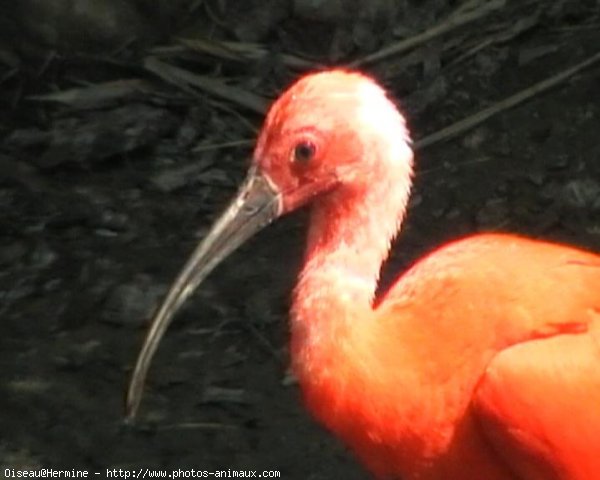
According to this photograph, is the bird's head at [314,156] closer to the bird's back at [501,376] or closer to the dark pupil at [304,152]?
the dark pupil at [304,152]

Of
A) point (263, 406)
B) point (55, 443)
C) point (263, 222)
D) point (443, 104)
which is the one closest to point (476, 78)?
point (443, 104)

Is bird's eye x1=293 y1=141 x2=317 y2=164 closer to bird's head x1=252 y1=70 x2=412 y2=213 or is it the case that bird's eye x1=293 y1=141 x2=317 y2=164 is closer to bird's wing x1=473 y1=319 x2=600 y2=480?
bird's head x1=252 y1=70 x2=412 y2=213

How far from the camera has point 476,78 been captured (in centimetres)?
924

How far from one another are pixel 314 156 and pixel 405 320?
21.4 inches

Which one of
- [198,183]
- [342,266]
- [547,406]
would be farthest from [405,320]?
[198,183]

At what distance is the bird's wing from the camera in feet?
16.8

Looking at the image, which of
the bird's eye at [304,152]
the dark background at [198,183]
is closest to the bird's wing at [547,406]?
the bird's eye at [304,152]

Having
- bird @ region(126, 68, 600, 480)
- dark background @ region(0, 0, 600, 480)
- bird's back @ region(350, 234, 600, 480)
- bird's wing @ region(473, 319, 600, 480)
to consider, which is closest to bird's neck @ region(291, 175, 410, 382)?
bird @ region(126, 68, 600, 480)

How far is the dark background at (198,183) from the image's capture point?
23.3 feet

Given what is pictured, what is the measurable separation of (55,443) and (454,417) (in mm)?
2159

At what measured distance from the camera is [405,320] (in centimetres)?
536

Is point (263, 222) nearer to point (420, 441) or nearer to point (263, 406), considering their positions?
point (420, 441)

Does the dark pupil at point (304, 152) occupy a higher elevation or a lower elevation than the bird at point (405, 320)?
higher

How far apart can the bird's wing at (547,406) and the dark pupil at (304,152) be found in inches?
31.9
